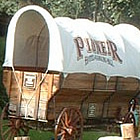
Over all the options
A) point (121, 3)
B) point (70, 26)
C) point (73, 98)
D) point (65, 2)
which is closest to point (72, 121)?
point (73, 98)

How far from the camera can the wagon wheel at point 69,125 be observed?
30.7 ft

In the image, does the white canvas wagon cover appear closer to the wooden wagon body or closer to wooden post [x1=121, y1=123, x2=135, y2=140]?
the wooden wagon body

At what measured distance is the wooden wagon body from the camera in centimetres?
923

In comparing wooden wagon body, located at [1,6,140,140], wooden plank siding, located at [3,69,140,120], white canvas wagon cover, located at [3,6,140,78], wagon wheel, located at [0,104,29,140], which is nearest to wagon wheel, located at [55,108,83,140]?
wooden wagon body, located at [1,6,140,140]

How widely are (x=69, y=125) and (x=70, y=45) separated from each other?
152cm

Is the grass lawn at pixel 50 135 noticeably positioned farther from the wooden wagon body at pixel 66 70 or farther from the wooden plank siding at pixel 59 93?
the wooden plank siding at pixel 59 93

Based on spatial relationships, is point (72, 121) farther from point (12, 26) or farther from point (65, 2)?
point (65, 2)

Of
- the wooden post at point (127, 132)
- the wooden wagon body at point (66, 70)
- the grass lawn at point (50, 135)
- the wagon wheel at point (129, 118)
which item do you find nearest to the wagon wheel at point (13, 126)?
the wooden wagon body at point (66, 70)

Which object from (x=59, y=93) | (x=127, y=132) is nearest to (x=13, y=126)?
(x=59, y=93)

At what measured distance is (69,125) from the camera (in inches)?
375

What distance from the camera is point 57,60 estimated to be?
9016 millimetres

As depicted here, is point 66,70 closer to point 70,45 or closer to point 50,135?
point 70,45

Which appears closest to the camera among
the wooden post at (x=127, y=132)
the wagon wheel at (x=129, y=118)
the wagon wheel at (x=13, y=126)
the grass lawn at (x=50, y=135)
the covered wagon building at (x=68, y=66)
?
the wooden post at (x=127, y=132)

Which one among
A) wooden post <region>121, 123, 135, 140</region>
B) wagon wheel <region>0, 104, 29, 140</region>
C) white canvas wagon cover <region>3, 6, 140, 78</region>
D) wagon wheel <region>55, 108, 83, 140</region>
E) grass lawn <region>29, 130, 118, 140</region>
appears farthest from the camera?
grass lawn <region>29, 130, 118, 140</region>
